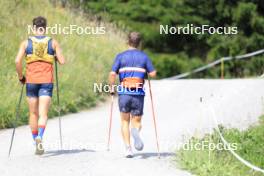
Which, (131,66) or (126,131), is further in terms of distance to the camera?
(126,131)

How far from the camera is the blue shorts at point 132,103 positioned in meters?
12.8

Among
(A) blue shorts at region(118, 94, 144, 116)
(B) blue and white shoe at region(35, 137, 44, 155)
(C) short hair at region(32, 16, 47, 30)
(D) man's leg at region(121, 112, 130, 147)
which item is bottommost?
(B) blue and white shoe at region(35, 137, 44, 155)

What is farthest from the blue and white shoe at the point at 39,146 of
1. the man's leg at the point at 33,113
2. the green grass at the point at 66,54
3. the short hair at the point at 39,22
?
the green grass at the point at 66,54

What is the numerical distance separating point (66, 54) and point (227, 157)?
10.1m

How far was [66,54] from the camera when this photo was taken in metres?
22.3

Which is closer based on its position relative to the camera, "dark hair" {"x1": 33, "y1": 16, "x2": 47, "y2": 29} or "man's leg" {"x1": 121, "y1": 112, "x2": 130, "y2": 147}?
"dark hair" {"x1": 33, "y1": 16, "x2": 47, "y2": 29}

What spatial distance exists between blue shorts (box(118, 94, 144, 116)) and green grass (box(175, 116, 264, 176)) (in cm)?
85

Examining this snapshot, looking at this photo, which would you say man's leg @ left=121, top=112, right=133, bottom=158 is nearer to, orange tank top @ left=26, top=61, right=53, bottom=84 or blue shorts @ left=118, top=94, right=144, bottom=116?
blue shorts @ left=118, top=94, right=144, bottom=116

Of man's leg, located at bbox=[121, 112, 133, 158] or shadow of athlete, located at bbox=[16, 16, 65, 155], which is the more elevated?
shadow of athlete, located at bbox=[16, 16, 65, 155]

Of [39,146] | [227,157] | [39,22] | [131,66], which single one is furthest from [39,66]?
[227,157]

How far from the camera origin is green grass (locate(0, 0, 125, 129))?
19062 mm

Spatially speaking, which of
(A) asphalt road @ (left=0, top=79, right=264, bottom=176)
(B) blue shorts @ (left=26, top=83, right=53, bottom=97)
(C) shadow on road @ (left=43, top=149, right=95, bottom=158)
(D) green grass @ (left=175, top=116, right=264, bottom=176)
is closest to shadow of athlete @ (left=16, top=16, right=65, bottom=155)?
(B) blue shorts @ (left=26, top=83, right=53, bottom=97)

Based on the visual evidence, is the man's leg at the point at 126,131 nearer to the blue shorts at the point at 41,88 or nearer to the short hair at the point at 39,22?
the blue shorts at the point at 41,88

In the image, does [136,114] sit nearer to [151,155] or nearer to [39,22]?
[151,155]
